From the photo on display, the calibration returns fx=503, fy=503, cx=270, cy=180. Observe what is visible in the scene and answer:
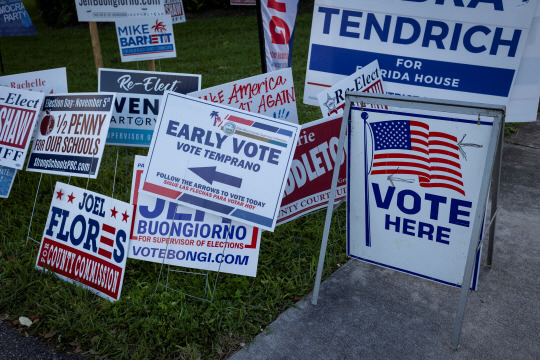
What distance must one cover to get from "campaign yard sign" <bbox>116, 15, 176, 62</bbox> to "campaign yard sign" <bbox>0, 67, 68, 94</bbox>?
2311mm

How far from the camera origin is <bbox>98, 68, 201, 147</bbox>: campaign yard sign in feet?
15.0

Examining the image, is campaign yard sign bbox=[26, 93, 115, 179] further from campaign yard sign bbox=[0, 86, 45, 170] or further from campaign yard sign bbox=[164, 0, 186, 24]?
campaign yard sign bbox=[164, 0, 186, 24]

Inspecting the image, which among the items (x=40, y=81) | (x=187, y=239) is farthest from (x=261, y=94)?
(x=40, y=81)

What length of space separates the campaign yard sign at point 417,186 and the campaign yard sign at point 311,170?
1.84 ft

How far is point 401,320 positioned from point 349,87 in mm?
2124

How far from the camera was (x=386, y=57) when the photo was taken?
5.16 meters

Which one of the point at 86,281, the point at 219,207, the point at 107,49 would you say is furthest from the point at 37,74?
the point at 107,49

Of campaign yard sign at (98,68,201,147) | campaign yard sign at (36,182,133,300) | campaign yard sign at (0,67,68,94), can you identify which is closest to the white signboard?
campaign yard sign at (0,67,68,94)

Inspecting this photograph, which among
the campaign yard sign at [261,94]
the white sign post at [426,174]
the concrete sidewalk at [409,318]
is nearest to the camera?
the white sign post at [426,174]

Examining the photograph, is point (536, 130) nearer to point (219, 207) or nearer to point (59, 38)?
point (219, 207)

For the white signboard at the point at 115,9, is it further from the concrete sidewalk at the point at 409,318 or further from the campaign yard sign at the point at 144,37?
the concrete sidewalk at the point at 409,318

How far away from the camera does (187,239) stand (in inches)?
145

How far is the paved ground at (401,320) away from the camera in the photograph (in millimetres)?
3230

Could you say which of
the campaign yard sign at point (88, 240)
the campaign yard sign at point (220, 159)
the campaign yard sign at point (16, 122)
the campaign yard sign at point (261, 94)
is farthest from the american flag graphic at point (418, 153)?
the campaign yard sign at point (16, 122)
